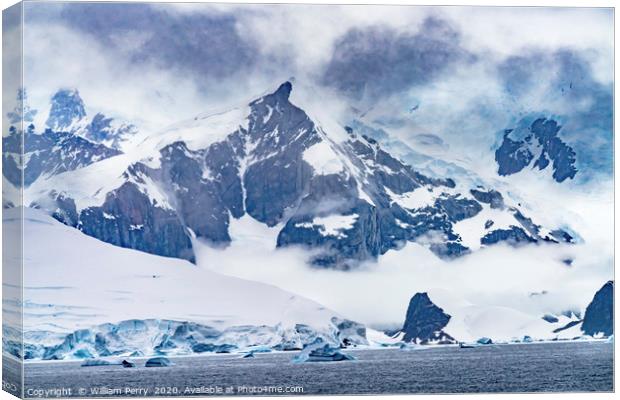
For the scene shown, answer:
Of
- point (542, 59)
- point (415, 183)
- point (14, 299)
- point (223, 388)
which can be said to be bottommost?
point (223, 388)

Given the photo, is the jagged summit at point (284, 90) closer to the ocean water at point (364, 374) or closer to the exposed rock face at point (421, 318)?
the exposed rock face at point (421, 318)

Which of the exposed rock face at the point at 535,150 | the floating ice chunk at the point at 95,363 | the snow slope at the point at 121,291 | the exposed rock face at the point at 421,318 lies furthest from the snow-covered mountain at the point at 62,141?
the exposed rock face at the point at 535,150

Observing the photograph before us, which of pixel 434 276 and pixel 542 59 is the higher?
pixel 542 59

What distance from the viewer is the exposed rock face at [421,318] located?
28.0 metres

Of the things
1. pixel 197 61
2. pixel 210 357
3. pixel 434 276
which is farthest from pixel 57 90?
pixel 434 276

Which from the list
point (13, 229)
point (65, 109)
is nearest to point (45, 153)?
point (65, 109)

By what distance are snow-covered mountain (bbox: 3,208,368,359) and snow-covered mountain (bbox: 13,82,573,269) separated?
425 mm

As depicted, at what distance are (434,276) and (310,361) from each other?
273 cm

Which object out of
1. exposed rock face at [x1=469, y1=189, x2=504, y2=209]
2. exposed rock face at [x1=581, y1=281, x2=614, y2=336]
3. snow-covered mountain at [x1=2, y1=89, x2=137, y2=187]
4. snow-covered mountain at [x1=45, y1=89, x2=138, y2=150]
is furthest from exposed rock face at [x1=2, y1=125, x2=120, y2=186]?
exposed rock face at [x1=581, y1=281, x2=614, y2=336]

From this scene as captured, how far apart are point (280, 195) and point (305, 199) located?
46 cm

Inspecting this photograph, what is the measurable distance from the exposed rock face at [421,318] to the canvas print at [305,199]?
4 centimetres

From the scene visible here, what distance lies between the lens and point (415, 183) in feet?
95.0

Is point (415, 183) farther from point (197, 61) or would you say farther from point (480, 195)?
point (197, 61)

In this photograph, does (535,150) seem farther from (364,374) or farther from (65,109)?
(65,109)
